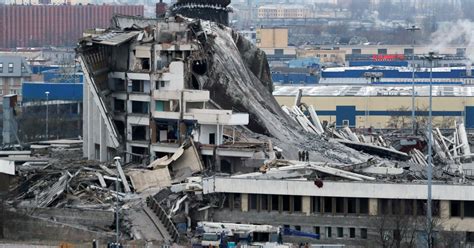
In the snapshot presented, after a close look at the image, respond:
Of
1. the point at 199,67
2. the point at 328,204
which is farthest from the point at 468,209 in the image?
the point at 199,67

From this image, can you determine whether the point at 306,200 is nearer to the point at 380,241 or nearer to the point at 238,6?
the point at 380,241

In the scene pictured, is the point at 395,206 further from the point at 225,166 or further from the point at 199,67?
the point at 199,67

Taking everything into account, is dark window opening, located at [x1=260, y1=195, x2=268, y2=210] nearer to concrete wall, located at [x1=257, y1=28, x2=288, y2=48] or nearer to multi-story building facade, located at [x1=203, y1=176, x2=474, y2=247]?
multi-story building facade, located at [x1=203, y1=176, x2=474, y2=247]

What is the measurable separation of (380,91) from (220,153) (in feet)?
107

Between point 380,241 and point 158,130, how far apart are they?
9076 millimetres

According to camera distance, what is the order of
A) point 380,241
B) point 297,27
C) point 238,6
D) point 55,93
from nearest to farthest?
point 380,241, point 55,93, point 297,27, point 238,6

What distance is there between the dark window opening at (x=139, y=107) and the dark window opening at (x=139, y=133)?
0.41 meters

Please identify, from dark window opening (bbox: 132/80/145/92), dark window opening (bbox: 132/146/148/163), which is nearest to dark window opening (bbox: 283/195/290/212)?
dark window opening (bbox: 132/146/148/163)

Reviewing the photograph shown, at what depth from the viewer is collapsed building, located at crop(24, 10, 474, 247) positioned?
102 ft

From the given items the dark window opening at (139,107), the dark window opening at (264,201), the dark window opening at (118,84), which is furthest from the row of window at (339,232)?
the dark window opening at (118,84)

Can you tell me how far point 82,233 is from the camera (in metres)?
30.1

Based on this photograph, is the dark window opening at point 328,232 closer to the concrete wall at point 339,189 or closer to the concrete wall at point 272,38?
the concrete wall at point 339,189

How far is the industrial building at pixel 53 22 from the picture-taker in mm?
117625

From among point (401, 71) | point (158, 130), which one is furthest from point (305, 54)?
point (158, 130)
